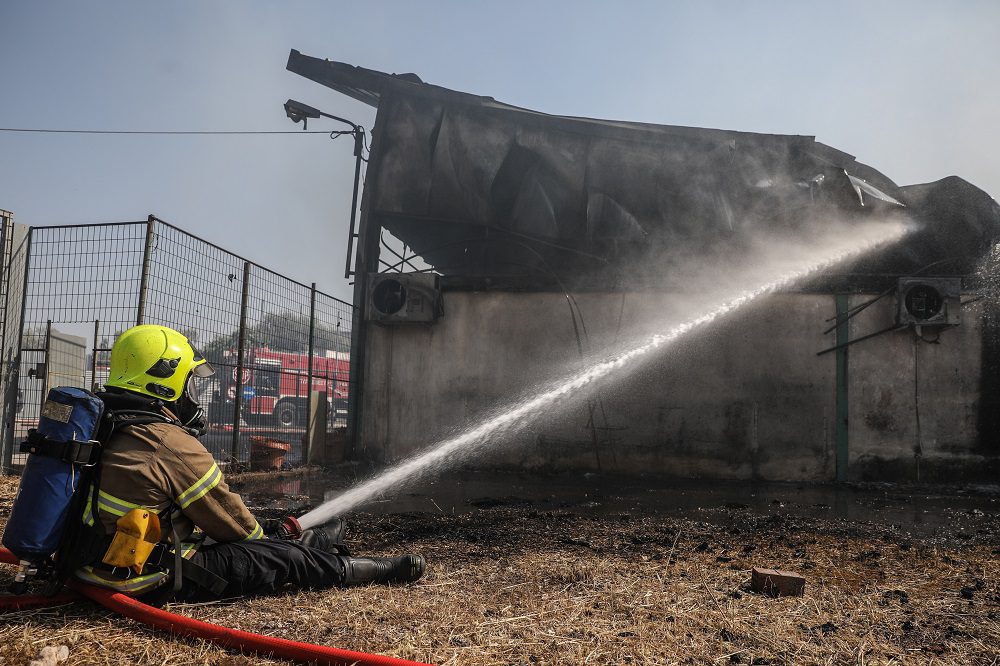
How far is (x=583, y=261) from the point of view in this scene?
13.4 meters

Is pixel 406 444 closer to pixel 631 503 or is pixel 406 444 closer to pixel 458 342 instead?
pixel 458 342

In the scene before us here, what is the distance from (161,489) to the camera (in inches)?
133

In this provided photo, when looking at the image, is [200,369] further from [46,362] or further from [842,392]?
[842,392]

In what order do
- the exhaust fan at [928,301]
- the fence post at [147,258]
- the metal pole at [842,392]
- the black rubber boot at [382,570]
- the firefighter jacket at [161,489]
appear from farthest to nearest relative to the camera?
the metal pole at [842,392]
the exhaust fan at [928,301]
the fence post at [147,258]
the black rubber boot at [382,570]
the firefighter jacket at [161,489]

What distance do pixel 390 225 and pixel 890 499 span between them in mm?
10347

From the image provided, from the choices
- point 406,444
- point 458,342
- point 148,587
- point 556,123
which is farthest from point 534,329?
point 148,587

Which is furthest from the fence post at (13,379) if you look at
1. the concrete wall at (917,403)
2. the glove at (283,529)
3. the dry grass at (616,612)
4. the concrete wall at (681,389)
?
the concrete wall at (917,403)

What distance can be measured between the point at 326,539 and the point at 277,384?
898cm

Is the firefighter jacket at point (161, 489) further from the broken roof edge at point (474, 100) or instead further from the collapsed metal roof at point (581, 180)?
the broken roof edge at point (474, 100)

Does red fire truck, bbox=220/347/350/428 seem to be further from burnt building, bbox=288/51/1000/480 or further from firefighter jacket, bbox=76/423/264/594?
firefighter jacket, bbox=76/423/264/594

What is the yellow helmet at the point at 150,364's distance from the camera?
3.64m

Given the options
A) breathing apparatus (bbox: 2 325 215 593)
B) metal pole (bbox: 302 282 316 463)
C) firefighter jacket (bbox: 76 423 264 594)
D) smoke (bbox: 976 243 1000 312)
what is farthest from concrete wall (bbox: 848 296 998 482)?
breathing apparatus (bbox: 2 325 215 593)

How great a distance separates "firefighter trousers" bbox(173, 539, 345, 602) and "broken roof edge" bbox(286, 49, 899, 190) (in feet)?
36.1

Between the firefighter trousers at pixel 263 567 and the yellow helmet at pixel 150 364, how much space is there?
2.87 feet
